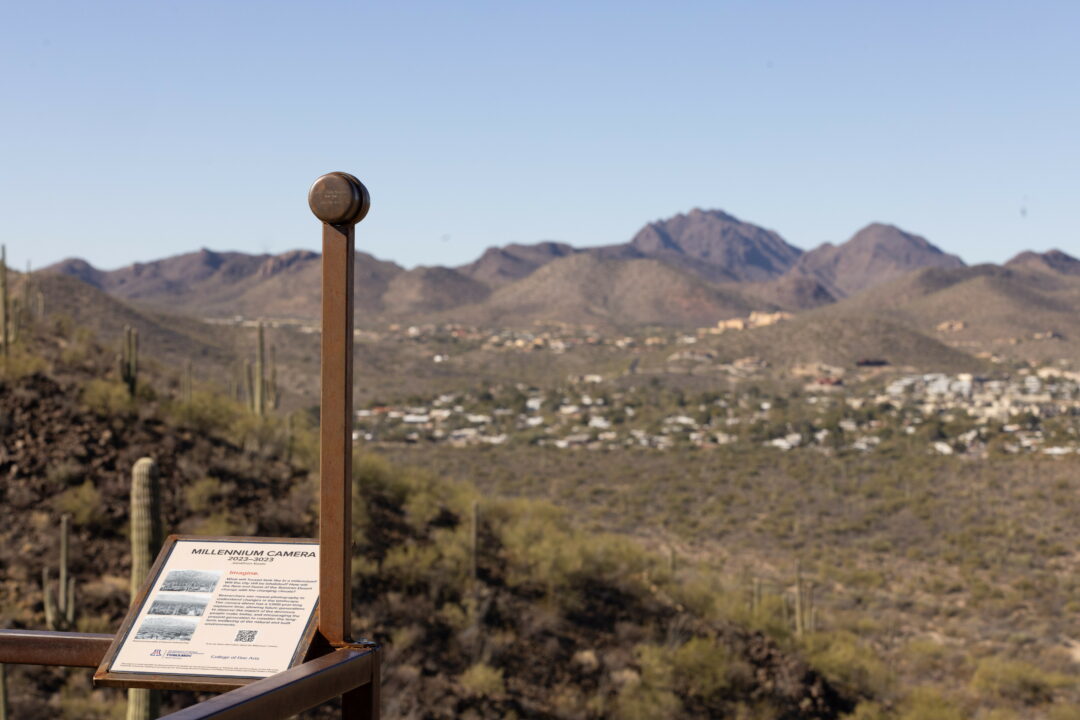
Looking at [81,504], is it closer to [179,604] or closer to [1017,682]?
[179,604]

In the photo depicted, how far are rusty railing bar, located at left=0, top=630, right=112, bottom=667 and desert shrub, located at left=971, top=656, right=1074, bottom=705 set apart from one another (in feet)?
59.3

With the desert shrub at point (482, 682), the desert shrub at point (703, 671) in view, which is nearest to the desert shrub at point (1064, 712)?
the desert shrub at point (703, 671)

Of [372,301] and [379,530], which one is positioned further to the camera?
[372,301]

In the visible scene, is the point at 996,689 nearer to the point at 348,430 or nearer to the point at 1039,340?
the point at 348,430

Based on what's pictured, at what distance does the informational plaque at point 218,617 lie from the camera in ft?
9.35

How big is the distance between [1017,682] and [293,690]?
1891 centimetres

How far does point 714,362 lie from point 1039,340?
120ft

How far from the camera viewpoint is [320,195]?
2775mm

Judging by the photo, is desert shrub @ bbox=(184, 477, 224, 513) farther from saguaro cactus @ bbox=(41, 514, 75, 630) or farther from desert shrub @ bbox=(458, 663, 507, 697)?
desert shrub @ bbox=(458, 663, 507, 697)

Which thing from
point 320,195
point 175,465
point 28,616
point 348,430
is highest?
point 320,195

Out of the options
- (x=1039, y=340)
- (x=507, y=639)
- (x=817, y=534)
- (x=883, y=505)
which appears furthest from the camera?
(x=1039, y=340)

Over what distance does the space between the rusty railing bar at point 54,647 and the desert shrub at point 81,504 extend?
41.0 feet

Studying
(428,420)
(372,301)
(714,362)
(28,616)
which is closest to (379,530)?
(28,616)

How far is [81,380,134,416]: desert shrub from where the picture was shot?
1719 centimetres
